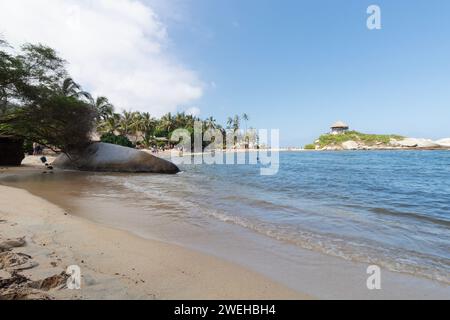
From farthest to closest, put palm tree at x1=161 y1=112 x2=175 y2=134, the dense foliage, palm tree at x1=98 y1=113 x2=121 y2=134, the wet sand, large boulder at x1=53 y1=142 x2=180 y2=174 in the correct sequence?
palm tree at x1=161 y1=112 x2=175 y2=134 < palm tree at x1=98 y1=113 x2=121 y2=134 < large boulder at x1=53 y1=142 x2=180 y2=174 < the dense foliage < the wet sand

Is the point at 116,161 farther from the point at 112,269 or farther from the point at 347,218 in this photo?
the point at 112,269

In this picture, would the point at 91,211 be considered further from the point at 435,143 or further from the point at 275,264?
the point at 435,143

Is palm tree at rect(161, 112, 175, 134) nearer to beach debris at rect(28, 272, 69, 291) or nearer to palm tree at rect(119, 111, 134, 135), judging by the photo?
palm tree at rect(119, 111, 134, 135)

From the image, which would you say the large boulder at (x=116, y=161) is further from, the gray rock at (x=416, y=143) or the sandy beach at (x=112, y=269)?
the gray rock at (x=416, y=143)

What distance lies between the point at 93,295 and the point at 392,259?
16.2 feet

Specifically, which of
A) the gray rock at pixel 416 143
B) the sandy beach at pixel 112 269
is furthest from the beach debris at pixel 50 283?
the gray rock at pixel 416 143

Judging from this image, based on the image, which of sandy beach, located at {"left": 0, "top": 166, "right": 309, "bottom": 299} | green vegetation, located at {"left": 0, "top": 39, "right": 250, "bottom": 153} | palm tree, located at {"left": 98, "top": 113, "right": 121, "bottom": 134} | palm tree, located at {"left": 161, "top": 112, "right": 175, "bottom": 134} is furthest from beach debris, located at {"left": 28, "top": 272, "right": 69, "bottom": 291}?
palm tree, located at {"left": 161, "top": 112, "right": 175, "bottom": 134}

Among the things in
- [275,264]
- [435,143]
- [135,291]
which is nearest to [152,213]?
[275,264]

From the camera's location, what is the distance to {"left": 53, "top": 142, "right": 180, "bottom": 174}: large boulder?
70.0 feet

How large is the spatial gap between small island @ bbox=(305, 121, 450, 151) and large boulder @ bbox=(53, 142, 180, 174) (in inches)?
4285

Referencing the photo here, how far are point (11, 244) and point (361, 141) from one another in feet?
423

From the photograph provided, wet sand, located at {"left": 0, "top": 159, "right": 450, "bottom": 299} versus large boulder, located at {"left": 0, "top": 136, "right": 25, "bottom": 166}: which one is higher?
large boulder, located at {"left": 0, "top": 136, "right": 25, "bottom": 166}

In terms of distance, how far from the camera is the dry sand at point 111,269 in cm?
344

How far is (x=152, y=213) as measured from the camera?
868 centimetres
